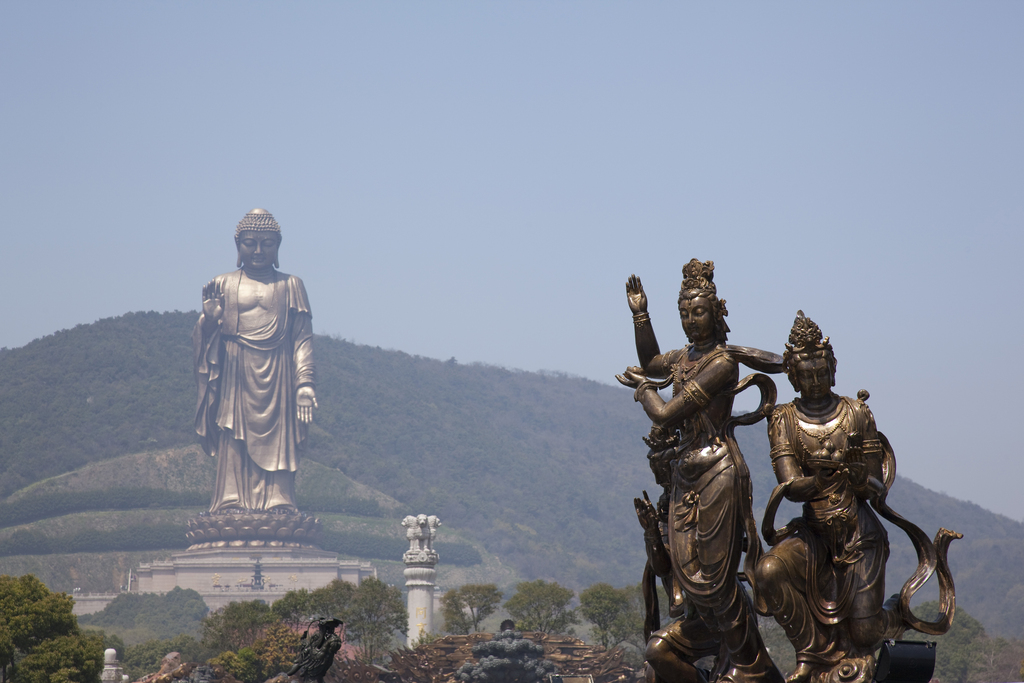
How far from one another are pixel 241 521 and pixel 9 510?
29212 millimetres

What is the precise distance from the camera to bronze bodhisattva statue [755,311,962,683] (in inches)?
227

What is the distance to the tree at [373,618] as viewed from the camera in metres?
37.8

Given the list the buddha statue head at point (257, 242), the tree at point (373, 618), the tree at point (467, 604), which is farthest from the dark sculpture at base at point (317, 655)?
the buddha statue head at point (257, 242)

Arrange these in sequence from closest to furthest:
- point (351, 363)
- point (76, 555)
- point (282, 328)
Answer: point (282, 328) < point (76, 555) < point (351, 363)

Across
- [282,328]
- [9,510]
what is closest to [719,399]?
[282,328]

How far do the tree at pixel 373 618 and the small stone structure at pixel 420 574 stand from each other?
5218 millimetres

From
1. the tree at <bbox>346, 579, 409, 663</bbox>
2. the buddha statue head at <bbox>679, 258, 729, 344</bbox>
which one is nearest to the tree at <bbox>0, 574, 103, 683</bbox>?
the tree at <bbox>346, 579, 409, 663</bbox>

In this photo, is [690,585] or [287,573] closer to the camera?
[690,585]

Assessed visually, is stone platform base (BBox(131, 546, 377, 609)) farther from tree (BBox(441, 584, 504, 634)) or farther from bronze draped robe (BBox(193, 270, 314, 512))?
tree (BBox(441, 584, 504, 634))

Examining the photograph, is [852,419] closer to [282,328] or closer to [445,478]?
[282,328]

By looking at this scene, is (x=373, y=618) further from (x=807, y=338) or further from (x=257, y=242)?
(x=257, y=242)

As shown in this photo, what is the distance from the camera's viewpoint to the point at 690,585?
5840 millimetres

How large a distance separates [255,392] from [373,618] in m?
35.4

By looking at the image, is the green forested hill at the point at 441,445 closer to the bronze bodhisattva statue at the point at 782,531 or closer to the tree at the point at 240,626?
the tree at the point at 240,626
